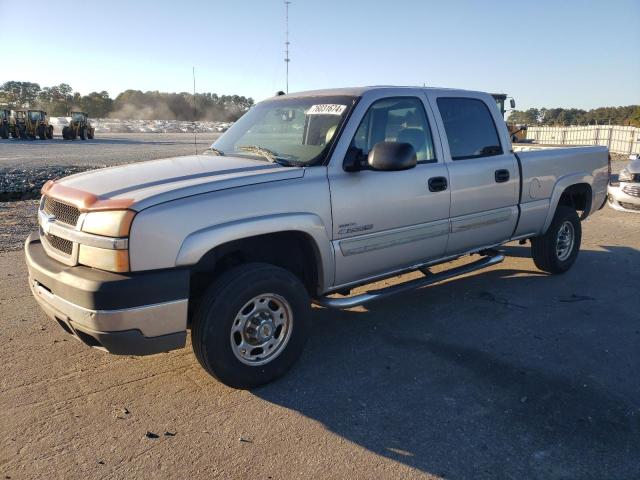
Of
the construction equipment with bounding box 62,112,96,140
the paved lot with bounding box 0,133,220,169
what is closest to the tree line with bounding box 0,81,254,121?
the construction equipment with bounding box 62,112,96,140

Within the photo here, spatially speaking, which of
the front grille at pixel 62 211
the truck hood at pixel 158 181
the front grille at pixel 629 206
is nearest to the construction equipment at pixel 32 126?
the front grille at pixel 629 206

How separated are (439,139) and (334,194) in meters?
1.33

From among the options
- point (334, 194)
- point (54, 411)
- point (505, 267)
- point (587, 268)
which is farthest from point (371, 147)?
point (587, 268)

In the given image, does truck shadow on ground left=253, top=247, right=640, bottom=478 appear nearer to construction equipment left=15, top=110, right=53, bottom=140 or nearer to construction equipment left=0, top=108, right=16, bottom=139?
construction equipment left=15, top=110, right=53, bottom=140

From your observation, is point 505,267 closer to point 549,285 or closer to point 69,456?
point 549,285

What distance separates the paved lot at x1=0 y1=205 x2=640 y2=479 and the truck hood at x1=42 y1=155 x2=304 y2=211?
126 centimetres

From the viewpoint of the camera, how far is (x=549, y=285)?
5.73m

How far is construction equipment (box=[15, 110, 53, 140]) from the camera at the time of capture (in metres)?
40.8

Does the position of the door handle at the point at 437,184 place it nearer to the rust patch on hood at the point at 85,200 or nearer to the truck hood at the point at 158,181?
the truck hood at the point at 158,181

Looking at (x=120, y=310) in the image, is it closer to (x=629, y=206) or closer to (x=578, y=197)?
(x=578, y=197)

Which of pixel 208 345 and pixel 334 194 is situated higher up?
pixel 334 194

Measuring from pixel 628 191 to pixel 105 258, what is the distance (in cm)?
858

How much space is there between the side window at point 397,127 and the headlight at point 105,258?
1861 mm

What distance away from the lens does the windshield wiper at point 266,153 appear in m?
3.83
